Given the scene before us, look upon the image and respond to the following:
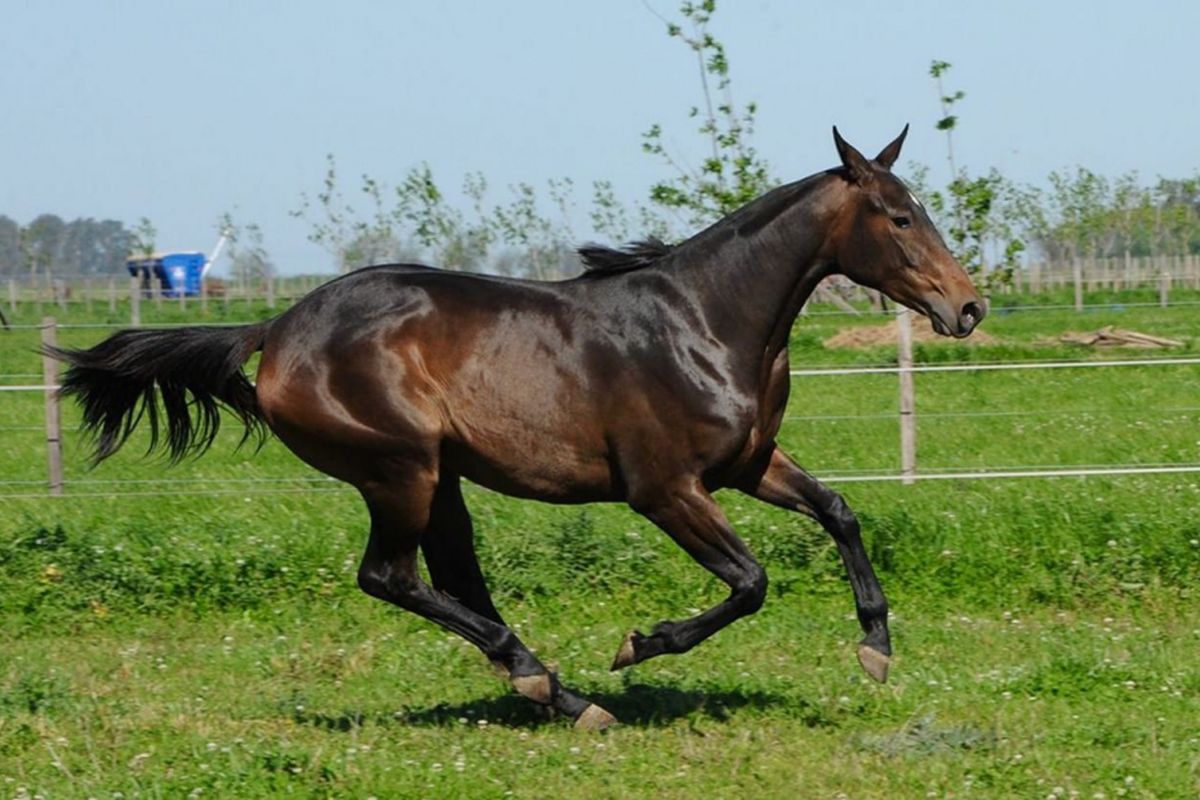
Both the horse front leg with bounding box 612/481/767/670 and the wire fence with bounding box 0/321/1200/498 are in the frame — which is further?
the wire fence with bounding box 0/321/1200/498

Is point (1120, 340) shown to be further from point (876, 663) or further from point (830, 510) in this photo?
point (876, 663)

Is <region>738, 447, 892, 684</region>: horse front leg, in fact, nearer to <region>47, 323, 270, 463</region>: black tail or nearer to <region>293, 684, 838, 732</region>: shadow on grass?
<region>293, 684, 838, 732</region>: shadow on grass

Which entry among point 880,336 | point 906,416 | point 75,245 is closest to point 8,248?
point 75,245

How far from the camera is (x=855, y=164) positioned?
5973 mm

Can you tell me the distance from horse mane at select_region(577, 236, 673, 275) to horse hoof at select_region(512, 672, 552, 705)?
1.47 m

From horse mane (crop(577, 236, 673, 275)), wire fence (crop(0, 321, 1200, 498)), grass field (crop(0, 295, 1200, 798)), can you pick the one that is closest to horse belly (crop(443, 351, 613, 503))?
horse mane (crop(577, 236, 673, 275))

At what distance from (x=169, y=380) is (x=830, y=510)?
8.49 ft

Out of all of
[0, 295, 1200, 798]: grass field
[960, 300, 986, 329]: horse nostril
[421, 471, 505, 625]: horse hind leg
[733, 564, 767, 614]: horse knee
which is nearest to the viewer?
[0, 295, 1200, 798]: grass field

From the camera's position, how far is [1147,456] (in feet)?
40.4

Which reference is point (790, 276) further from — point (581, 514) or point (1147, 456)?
point (1147, 456)

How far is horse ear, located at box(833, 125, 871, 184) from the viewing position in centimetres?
593

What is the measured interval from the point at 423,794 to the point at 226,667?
246 cm

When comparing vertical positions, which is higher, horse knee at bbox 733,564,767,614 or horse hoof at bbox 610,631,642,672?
horse knee at bbox 733,564,767,614

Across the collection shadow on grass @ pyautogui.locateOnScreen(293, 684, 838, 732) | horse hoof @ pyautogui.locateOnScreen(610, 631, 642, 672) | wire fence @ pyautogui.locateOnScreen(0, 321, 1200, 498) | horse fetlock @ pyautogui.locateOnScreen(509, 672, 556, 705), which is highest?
wire fence @ pyautogui.locateOnScreen(0, 321, 1200, 498)
